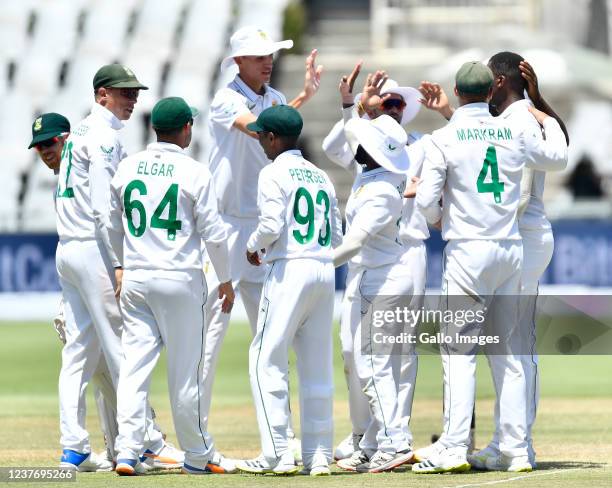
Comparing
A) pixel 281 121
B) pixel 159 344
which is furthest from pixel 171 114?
pixel 159 344

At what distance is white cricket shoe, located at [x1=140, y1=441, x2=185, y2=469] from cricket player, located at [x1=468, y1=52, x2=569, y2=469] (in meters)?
1.76

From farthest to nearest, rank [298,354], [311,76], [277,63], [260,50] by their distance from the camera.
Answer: [277,63] < [311,76] < [260,50] < [298,354]

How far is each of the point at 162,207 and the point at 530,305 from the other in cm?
226

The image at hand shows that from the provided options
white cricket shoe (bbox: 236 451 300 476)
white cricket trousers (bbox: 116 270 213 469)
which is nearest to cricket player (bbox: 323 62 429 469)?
white cricket shoe (bbox: 236 451 300 476)

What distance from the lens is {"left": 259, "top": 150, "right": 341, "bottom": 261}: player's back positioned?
8352mm

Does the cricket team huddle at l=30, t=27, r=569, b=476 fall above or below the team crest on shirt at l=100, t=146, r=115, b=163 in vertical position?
below

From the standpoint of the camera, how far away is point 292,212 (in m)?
8.37

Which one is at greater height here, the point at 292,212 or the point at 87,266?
the point at 292,212

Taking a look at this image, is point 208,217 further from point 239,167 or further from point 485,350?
point 485,350

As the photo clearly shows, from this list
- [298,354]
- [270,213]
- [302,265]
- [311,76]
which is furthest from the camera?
[311,76]

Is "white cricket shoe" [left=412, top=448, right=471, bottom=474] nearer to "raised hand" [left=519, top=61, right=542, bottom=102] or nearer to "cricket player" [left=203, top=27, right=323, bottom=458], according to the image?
"cricket player" [left=203, top=27, right=323, bottom=458]

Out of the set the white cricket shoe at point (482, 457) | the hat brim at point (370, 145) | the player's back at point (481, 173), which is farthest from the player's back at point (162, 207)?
the white cricket shoe at point (482, 457)

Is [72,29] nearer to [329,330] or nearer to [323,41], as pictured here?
[323,41]

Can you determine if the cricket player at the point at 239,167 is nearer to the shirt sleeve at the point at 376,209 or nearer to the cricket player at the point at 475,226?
the shirt sleeve at the point at 376,209
